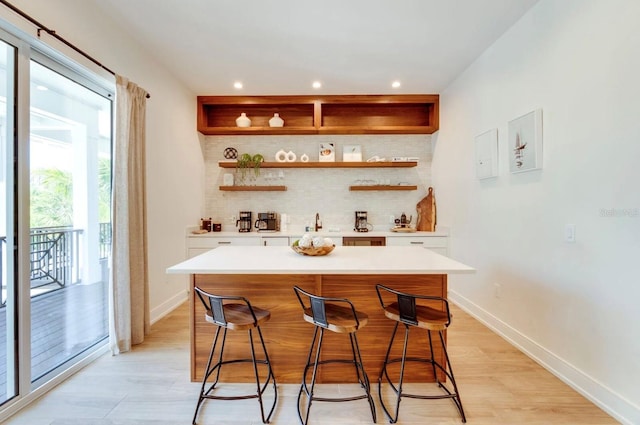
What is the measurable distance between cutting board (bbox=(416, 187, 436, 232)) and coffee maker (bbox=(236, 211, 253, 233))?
2.49m

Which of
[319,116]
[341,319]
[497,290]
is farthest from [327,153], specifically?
[341,319]

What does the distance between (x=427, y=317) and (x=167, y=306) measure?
2.84 m

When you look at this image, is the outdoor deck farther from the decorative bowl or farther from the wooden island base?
the decorative bowl

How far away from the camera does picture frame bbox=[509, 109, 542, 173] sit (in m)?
2.27

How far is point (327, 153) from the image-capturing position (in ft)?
14.3

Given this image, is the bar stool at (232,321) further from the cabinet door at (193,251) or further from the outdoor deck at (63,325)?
the cabinet door at (193,251)

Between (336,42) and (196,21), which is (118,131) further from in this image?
(336,42)

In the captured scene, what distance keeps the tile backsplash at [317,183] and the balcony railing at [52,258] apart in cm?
224

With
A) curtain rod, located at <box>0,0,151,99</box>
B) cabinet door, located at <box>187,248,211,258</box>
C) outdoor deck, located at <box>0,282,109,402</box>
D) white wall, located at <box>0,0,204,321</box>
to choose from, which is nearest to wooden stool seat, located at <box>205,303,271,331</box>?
outdoor deck, located at <box>0,282,109,402</box>

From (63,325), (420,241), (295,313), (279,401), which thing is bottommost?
(279,401)

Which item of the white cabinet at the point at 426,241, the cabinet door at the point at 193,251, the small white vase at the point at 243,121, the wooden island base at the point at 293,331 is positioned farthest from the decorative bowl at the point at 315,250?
the small white vase at the point at 243,121

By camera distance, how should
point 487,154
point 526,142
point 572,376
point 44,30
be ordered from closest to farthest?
point 44,30
point 572,376
point 526,142
point 487,154

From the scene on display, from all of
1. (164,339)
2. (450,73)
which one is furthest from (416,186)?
(164,339)

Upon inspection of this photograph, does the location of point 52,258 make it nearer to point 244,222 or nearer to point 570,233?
point 244,222
